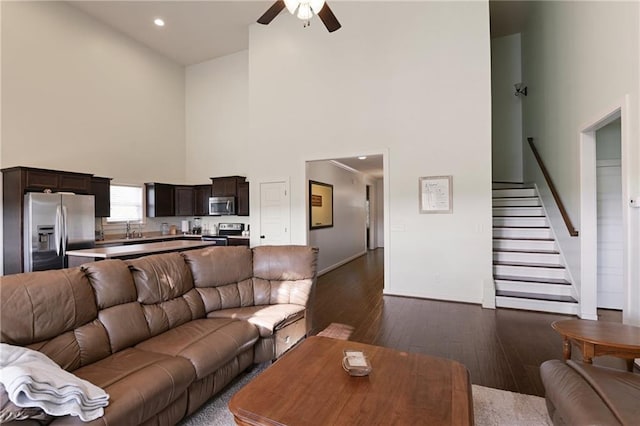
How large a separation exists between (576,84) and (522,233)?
7.39 ft

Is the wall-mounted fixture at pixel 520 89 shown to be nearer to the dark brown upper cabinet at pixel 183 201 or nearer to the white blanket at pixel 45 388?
the dark brown upper cabinet at pixel 183 201

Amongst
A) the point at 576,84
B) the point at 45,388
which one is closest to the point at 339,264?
the point at 576,84

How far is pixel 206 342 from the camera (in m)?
2.08

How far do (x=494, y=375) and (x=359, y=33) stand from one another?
16.7 feet

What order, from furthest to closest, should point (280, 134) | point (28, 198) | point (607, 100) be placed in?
1. point (280, 134)
2. point (28, 198)
3. point (607, 100)

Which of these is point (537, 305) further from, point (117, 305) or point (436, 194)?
point (117, 305)

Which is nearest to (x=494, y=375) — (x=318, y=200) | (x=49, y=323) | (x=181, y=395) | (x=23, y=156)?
(x=181, y=395)

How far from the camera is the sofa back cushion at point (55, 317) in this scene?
1630 mm

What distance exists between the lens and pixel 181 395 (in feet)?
6.01

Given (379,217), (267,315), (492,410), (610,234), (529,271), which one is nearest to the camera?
(492,410)

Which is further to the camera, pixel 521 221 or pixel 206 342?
pixel 521 221

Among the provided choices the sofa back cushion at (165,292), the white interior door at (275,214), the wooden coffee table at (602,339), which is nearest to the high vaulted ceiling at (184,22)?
the white interior door at (275,214)

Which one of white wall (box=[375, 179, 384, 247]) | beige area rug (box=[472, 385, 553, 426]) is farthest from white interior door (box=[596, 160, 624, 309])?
white wall (box=[375, 179, 384, 247])

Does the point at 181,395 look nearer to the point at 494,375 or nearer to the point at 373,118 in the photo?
the point at 494,375
